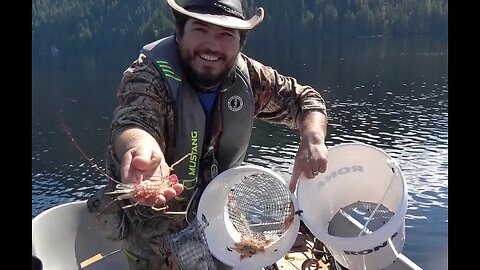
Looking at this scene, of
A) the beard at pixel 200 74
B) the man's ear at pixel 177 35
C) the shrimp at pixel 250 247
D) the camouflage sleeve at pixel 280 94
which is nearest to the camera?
the shrimp at pixel 250 247

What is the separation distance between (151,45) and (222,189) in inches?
39.3

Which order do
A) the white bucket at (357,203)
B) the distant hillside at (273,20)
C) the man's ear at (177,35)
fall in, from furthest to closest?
the distant hillside at (273,20), the man's ear at (177,35), the white bucket at (357,203)

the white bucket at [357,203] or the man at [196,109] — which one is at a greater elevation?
the man at [196,109]

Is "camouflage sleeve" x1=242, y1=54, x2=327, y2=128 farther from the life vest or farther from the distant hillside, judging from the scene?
the distant hillside

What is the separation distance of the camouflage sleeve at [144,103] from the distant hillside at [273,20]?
60213 millimetres

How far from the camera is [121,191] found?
2352 mm

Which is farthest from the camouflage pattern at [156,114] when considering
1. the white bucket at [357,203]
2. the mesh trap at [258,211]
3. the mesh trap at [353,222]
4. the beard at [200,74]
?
the mesh trap at [353,222]

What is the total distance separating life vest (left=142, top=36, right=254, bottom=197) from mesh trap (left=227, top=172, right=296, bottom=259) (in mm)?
224

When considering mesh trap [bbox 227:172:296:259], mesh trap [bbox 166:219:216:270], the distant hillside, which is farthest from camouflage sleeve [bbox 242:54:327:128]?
the distant hillside

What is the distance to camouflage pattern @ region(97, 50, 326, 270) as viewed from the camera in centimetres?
310

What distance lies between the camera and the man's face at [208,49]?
323 centimetres

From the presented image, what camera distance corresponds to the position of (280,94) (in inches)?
149

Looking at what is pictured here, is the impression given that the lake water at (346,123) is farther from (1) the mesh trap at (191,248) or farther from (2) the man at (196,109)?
(1) the mesh trap at (191,248)
